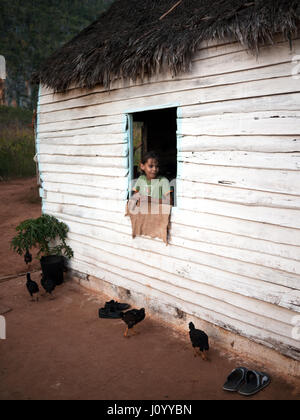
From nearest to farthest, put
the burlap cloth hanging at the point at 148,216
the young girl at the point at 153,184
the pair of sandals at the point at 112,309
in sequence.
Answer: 1. the burlap cloth hanging at the point at 148,216
2. the young girl at the point at 153,184
3. the pair of sandals at the point at 112,309

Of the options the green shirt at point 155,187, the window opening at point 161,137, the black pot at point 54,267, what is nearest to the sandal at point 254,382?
the green shirt at point 155,187

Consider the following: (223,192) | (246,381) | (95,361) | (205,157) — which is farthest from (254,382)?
(205,157)

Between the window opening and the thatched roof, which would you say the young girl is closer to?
the thatched roof

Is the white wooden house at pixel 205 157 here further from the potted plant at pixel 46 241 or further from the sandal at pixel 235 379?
the potted plant at pixel 46 241

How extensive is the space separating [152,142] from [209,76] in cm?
403

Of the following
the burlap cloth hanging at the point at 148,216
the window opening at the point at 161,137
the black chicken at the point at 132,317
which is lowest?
the black chicken at the point at 132,317

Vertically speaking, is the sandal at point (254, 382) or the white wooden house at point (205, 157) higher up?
the white wooden house at point (205, 157)

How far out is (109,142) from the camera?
550 centimetres

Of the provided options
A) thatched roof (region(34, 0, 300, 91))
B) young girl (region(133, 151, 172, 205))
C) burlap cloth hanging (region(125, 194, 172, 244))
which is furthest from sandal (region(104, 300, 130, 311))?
thatched roof (region(34, 0, 300, 91))

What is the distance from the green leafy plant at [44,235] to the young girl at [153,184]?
7.85ft

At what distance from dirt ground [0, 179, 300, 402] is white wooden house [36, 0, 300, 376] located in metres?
0.43

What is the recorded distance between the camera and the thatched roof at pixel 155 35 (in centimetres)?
347

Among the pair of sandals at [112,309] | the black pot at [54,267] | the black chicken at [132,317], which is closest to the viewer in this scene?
the black chicken at [132,317]

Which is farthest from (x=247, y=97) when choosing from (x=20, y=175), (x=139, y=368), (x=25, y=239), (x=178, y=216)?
(x=20, y=175)
